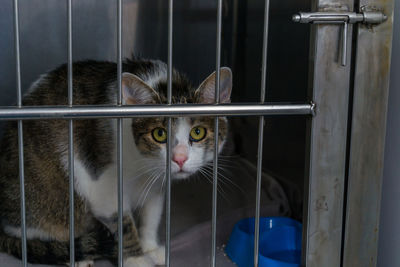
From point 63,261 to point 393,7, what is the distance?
3.17ft

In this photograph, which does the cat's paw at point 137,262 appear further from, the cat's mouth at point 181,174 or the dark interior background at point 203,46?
the dark interior background at point 203,46

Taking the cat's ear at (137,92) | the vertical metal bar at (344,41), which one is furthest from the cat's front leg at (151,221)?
the vertical metal bar at (344,41)

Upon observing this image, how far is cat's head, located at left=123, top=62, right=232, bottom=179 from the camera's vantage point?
1247 mm

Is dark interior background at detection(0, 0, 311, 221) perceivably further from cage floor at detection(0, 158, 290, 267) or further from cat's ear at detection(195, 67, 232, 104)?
cat's ear at detection(195, 67, 232, 104)

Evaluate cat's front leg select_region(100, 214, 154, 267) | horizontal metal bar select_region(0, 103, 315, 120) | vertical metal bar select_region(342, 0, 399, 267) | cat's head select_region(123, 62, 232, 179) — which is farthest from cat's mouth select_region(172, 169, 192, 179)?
vertical metal bar select_region(342, 0, 399, 267)

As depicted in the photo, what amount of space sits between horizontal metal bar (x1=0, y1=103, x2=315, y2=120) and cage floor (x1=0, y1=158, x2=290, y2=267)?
19.4 inches

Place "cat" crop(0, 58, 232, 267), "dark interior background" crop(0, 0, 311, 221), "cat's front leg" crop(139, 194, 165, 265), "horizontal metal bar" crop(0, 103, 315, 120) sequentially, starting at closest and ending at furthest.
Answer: "horizontal metal bar" crop(0, 103, 315, 120), "cat" crop(0, 58, 232, 267), "cat's front leg" crop(139, 194, 165, 265), "dark interior background" crop(0, 0, 311, 221)

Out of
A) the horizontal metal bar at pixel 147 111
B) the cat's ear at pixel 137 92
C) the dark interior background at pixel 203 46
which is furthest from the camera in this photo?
the dark interior background at pixel 203 46

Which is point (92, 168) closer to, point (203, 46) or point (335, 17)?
point (335, 17)

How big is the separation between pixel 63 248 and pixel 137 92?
44cm

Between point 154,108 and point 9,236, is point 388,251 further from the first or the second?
point 9,236

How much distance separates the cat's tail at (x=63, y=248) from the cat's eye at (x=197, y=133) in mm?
338

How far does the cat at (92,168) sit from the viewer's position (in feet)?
4.34

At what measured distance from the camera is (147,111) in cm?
101
